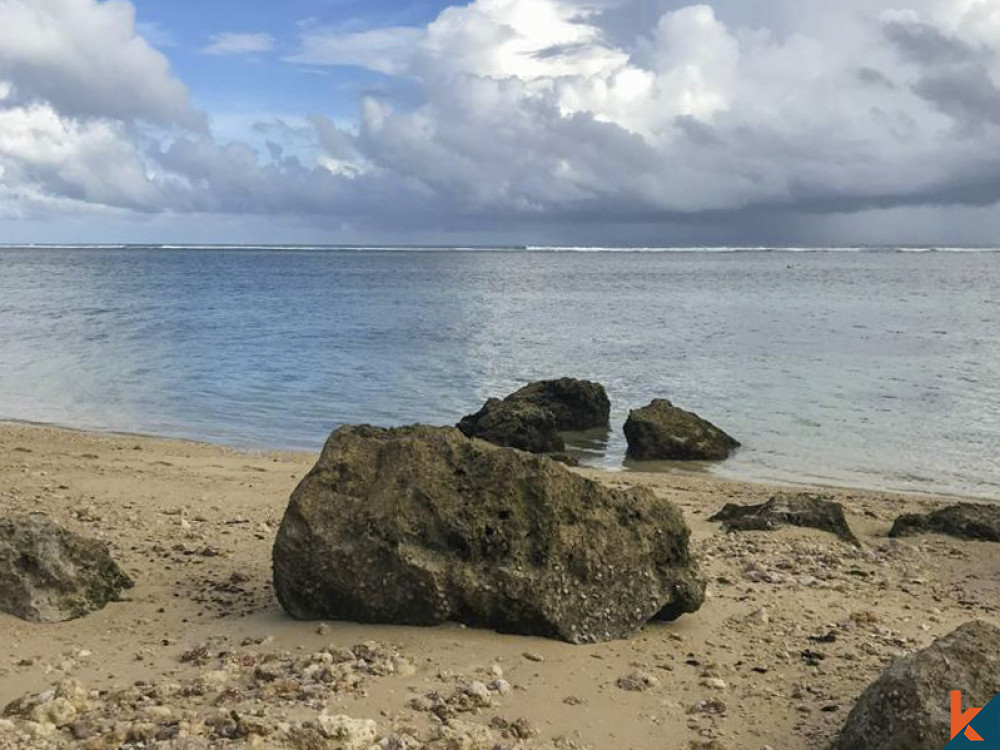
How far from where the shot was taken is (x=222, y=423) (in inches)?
873

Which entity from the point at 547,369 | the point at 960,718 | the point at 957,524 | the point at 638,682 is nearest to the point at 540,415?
the point at 957,524

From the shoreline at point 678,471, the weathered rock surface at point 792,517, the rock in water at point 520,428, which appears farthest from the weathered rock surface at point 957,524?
the rock in water at point 520,428

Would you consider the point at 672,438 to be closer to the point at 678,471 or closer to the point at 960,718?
the point at 678,471

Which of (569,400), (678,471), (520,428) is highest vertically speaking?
(569,400)

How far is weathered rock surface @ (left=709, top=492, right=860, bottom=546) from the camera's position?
35.2ft

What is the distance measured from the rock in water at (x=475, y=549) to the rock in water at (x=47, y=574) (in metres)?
1.39

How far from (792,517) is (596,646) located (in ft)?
17.0

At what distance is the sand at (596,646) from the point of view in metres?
5.45

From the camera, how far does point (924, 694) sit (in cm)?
458

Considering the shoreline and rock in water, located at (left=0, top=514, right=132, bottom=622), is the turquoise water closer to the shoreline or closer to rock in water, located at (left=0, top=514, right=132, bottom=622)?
the shoreline

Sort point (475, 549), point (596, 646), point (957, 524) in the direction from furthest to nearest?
point (957, 524)
point (475, 549)
point (596, 646)

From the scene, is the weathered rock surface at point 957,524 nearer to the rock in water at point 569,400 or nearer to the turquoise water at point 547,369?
the turquoise water at point 547,369

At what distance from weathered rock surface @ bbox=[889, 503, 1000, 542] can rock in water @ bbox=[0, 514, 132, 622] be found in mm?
8538

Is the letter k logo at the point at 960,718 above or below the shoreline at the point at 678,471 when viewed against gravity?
above
